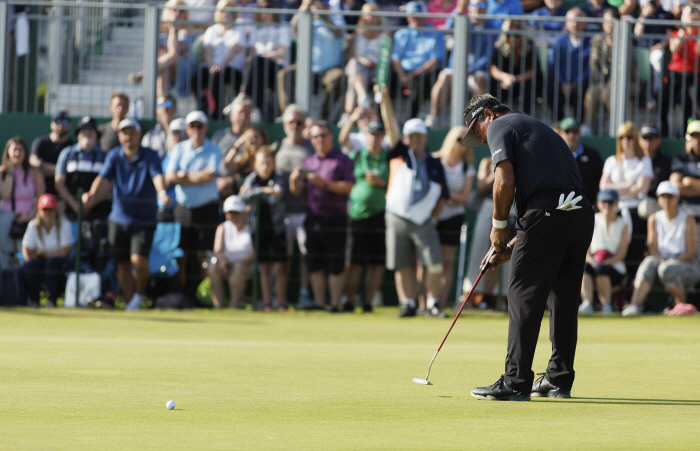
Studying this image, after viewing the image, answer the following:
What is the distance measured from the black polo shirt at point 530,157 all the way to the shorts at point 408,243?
6731 millimetres

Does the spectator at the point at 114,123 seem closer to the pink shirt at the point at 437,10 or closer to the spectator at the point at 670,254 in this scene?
the pink shirt at the point at 437,10

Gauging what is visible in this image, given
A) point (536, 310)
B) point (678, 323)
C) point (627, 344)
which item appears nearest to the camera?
point (536, 310)

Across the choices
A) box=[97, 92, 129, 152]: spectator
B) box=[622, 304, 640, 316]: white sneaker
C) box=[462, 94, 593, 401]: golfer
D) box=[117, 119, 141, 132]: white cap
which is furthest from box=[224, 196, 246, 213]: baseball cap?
box=[462, 94, 593, 401]: golfer

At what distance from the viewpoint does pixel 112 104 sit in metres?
14.6

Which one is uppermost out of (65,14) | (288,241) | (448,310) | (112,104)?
(65,14)

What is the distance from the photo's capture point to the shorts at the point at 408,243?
13359mm

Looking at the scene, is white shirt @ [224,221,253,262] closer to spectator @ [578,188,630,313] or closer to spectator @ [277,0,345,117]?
spectator @ [277,0,345,117]

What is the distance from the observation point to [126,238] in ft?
45.3

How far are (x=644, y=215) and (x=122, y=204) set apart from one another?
22.7ft

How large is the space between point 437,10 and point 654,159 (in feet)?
15.9

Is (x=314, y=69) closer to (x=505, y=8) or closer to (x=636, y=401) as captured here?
(x=505, y=8)

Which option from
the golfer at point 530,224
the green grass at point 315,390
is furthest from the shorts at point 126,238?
the golfer at point 530,224

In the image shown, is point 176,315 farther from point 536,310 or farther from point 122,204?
point 536,310

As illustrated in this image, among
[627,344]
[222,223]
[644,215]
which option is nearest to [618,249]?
[644,215]
